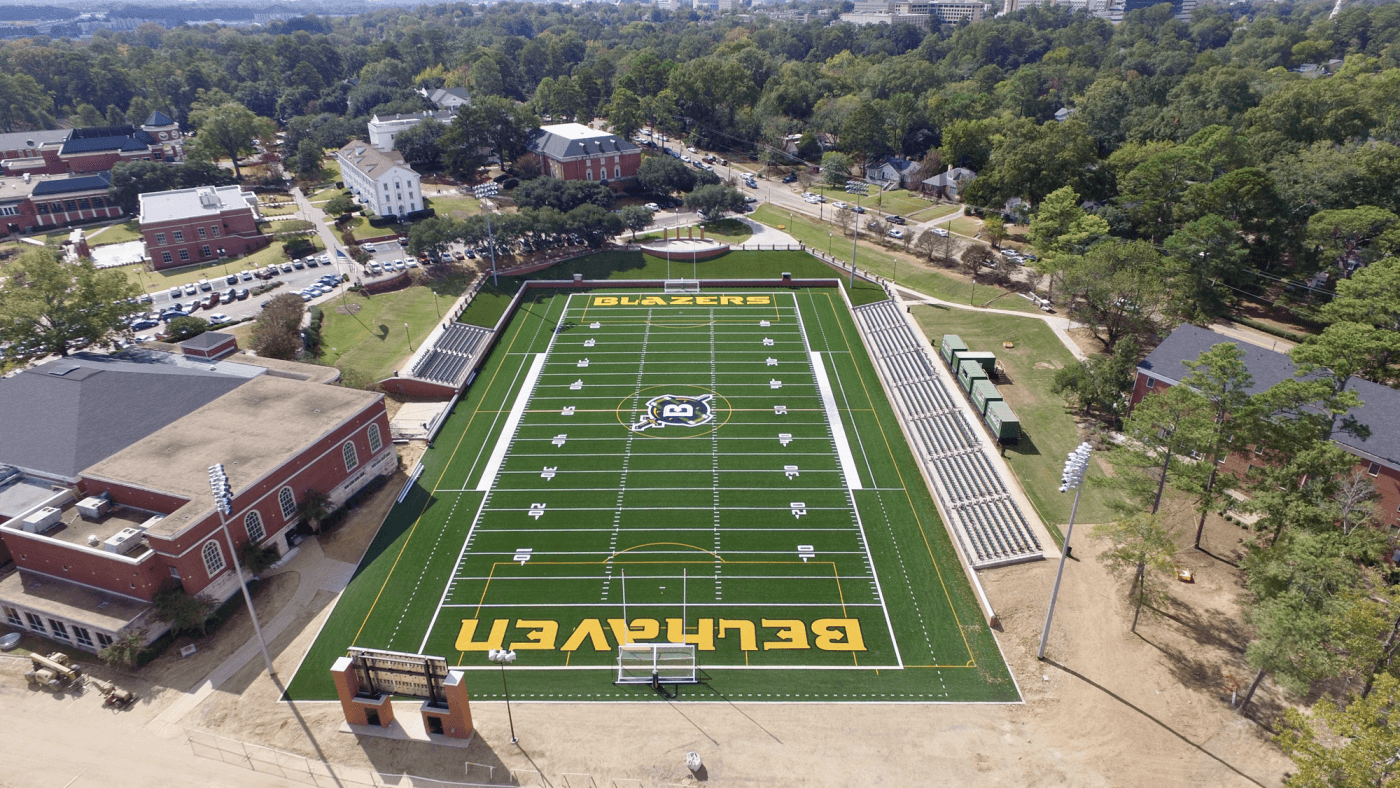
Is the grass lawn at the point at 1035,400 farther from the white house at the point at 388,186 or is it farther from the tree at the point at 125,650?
the white house at the point at 388,186

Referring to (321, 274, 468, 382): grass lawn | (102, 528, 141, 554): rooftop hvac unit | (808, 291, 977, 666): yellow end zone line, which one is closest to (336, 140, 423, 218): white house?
(321, 274, 468, 382): grass lawn

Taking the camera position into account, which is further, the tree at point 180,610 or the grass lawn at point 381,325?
the grass lawn at point 381,325

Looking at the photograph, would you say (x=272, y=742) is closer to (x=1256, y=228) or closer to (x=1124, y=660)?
(x=1124, y=660)

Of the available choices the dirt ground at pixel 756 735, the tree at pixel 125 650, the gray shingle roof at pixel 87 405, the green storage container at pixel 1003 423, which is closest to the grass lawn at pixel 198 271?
the gray shingle roof at pixel 87 405

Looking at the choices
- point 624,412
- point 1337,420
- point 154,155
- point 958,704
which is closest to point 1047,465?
point 1337,420

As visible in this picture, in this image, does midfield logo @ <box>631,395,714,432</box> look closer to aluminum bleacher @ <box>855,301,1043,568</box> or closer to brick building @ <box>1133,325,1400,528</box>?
aluminum bleacher @ <box>855,301,1043,568</box>

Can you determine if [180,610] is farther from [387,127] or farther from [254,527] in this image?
[387,127]

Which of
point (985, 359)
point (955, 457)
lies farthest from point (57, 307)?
point (985, 359)
